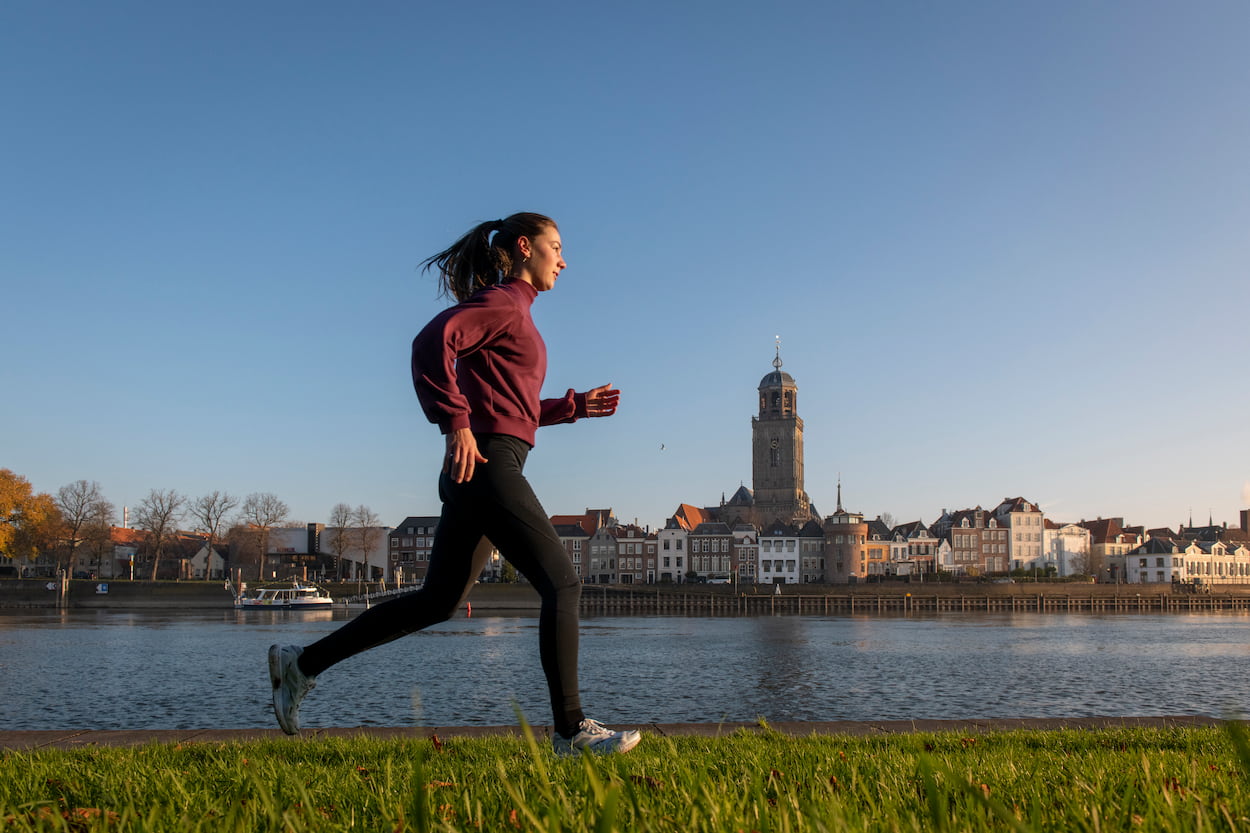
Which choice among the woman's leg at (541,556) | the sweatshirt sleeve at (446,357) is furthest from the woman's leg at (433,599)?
the sweatshirt sleeve at (446,357)

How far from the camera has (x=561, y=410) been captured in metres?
4.73

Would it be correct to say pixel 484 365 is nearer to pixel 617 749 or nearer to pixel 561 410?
pixel 561 410

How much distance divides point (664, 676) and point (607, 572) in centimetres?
7577

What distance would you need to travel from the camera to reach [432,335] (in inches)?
145

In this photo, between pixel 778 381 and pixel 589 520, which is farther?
pixel 778 381

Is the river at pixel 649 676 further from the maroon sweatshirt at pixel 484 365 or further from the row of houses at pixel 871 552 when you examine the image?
the row of houses at pixel 871 552

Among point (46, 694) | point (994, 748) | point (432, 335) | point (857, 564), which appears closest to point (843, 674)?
point (46, 694)

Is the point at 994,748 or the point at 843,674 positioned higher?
the point at 994,748

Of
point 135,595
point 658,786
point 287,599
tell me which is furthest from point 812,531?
point 658,786

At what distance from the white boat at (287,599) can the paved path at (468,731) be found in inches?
2841

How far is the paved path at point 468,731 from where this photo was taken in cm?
514

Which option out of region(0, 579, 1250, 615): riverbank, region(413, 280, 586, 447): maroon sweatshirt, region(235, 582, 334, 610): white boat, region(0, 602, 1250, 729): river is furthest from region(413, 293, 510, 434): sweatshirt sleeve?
region(235, 582, 334, 610): white boat

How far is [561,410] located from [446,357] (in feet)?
3.83

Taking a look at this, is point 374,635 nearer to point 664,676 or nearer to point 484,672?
point 664,676
